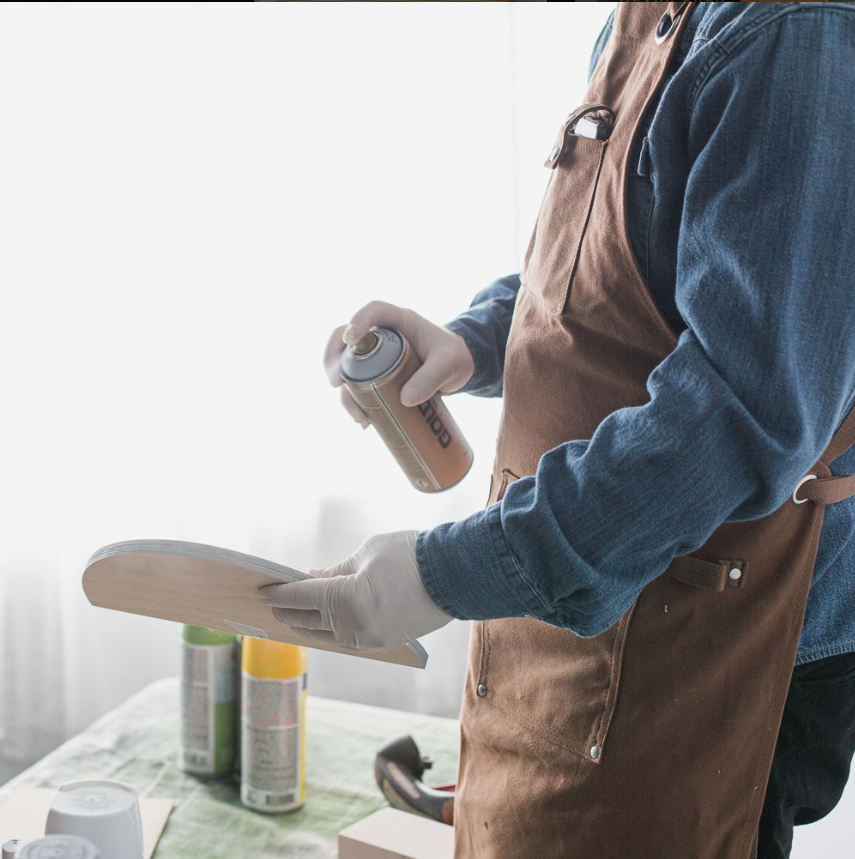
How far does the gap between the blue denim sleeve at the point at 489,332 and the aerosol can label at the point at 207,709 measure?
50 cm

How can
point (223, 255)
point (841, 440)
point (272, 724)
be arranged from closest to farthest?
point (841, 440) < point (272, 724) < point (223, 255)

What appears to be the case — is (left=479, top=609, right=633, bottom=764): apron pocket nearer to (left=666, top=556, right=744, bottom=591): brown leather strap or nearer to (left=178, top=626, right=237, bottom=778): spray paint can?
(left=666, top=556, right=744, bottom=591): brown leather strap

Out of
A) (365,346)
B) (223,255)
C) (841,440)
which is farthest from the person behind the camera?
(223,255)

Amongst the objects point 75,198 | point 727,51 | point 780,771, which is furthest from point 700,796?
point 75,198

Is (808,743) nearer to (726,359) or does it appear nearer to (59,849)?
(726,359)

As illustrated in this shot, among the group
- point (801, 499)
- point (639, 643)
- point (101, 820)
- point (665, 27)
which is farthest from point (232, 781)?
point (665, 27)

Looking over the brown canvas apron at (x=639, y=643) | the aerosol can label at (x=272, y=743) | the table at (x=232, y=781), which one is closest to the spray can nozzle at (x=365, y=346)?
the brown canvas apron at (x=639, y=643)

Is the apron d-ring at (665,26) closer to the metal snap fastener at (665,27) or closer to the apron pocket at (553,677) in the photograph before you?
the metal snap fastener at (665,27)

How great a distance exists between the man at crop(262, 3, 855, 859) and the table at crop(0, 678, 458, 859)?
350mm

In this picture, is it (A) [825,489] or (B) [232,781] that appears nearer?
(A) [825,489]

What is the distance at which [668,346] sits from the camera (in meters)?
0.66

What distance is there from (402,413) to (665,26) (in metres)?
0.43

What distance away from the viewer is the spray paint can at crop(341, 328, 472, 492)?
0.92 meters

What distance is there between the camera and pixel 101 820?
28.4 inches
